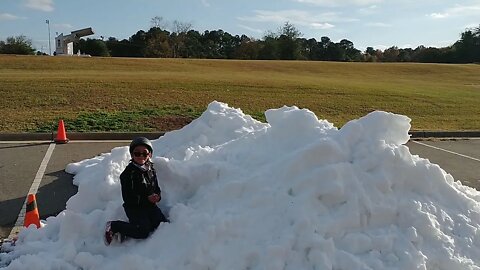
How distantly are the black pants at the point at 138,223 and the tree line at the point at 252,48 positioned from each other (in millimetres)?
62876

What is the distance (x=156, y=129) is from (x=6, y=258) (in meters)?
8.60

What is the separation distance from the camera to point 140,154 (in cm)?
445

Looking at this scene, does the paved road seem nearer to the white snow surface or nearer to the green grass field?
the white snow surface

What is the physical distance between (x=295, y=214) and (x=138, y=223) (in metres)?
1.40

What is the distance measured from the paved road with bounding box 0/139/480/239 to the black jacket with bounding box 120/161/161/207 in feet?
6.22

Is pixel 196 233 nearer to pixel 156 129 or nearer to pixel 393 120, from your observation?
pixel 393 120

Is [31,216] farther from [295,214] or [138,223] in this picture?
[295,214]

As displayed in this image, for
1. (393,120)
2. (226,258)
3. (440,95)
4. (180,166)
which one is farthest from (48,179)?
(440,95)

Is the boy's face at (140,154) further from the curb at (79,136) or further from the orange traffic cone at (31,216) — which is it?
the curb at (79,136)

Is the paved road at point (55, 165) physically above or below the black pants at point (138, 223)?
below

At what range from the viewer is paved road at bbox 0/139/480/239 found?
646 cm

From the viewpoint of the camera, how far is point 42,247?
457cm

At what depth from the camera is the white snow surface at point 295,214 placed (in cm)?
388

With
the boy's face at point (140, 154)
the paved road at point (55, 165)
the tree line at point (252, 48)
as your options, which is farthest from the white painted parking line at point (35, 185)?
the tree line at point (252, 48)
